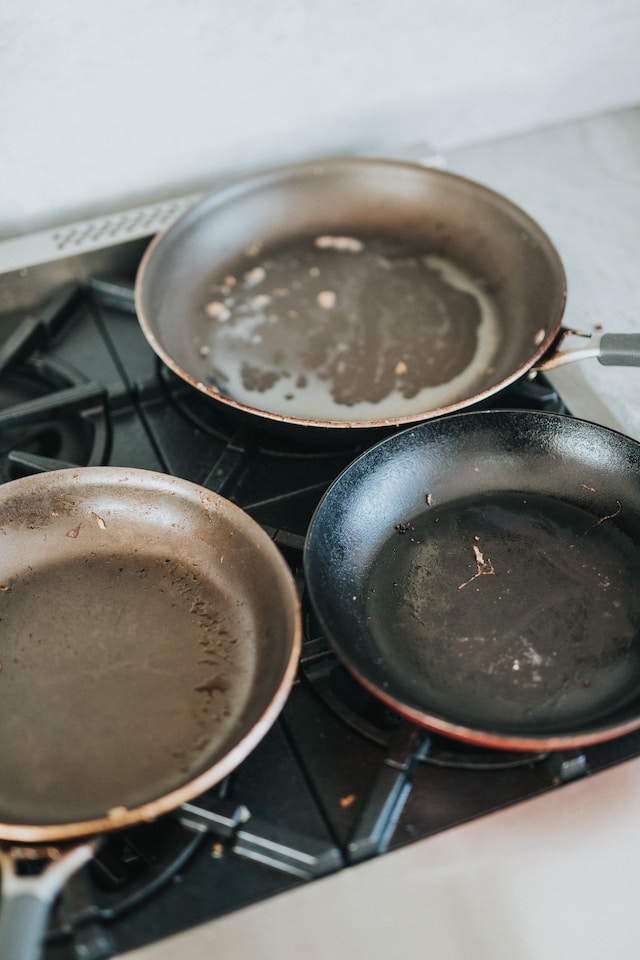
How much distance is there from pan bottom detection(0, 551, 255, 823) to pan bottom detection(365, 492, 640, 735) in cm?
12

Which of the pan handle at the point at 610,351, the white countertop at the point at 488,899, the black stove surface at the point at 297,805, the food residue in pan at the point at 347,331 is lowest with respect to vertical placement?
the white countertop at the point at 488,899

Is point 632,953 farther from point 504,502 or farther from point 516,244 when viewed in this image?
point 516,244

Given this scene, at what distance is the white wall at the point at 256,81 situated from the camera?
0.86 metres

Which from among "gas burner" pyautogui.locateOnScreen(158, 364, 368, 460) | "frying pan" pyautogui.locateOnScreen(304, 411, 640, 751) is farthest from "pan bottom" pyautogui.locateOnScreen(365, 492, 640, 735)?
"gas burner" pyautogui.locateOnScreen(158, 364, 368, 460)

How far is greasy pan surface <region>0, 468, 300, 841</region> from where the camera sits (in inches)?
21.7

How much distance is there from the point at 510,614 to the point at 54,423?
0.50 metres

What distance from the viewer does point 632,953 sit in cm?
49

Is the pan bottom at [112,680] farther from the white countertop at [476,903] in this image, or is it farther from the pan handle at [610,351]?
the pan handle at [610,351]

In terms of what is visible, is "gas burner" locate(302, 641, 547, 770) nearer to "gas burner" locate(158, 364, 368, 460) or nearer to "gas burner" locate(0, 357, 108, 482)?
"gas burner" locate(158, 364, 368, 460)

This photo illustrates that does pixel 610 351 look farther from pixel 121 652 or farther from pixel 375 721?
pixel 121 652

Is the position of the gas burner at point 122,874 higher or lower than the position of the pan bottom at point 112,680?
lower

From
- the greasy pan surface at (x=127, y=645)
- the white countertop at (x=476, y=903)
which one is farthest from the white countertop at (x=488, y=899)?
the greasy pan surface at (x=127, y=645)

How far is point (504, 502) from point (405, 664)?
19 centimetres

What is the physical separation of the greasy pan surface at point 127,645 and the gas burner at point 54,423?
3.8 inches
